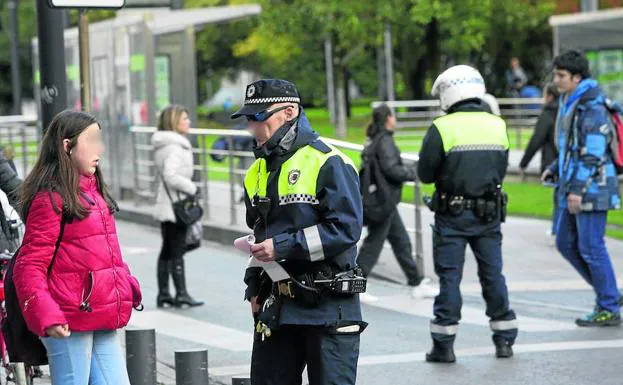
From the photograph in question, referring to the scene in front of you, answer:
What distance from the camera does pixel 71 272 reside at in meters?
5.73

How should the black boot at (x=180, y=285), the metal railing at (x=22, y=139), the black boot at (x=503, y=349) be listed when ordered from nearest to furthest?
the black boot at (x=503, y=349)
the black boot at (x=180, y=285)
the metal railing at (x=22, y=139)

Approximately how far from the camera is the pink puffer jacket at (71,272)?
567 cm

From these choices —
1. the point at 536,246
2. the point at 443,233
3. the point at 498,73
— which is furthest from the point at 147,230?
the point at 498,73

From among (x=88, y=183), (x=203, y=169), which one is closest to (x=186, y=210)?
(x=203, y=169)

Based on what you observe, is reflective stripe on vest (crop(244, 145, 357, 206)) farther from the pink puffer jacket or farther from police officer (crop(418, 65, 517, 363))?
police officer (crop(418, 65, 517, 363))

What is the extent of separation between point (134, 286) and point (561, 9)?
44795 mm

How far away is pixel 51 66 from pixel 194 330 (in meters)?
2.55

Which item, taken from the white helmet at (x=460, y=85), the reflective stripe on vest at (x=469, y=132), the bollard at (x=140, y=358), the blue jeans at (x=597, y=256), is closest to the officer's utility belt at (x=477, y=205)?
the reflective stripe on vest at (x=469, y=132)

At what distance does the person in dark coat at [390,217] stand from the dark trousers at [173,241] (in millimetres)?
1524

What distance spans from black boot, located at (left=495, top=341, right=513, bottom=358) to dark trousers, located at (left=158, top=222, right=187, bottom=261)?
357cm

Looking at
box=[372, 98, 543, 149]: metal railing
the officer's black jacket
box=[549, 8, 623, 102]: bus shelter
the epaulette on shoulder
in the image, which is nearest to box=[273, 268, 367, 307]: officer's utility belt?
the epaulette on shoulder

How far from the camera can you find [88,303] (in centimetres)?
573

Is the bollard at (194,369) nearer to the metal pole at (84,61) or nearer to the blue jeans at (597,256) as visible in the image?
the metal pole at (84,61)

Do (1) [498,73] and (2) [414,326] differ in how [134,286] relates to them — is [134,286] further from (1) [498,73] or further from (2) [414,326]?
(1) [498,73]
